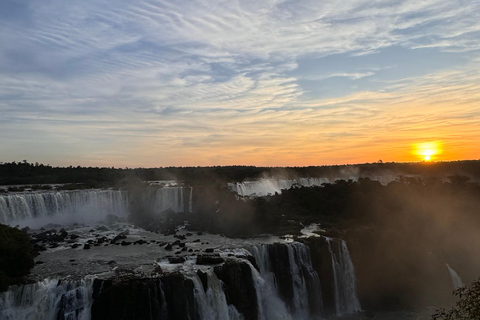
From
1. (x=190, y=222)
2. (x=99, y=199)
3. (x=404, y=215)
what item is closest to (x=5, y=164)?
(x=99, y=199)

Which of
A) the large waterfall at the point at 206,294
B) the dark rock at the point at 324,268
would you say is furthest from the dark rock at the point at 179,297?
the dark rock at the point at 324,268

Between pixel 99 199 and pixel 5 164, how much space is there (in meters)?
33.4

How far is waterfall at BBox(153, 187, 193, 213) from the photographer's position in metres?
44.8

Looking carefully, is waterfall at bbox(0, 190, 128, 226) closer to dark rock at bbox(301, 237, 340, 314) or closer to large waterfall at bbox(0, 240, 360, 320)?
large waterfall at bbox(0, 240, 360, 320)

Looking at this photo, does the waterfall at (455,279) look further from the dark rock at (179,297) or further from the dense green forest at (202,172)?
the dense green forest at (202,172)

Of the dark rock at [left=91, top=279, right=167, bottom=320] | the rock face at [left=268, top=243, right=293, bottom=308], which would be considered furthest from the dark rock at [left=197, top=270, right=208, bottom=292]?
the rock face at [left=268, top=243, right=293, bottom=308]

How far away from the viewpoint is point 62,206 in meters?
39.1

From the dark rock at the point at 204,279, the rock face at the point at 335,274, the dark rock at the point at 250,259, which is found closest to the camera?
the dark rock at the point at 204,279

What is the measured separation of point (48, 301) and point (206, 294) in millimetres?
7431

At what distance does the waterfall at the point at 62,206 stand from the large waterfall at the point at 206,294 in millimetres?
19399

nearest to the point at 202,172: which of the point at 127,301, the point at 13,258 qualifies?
the point at 13,258

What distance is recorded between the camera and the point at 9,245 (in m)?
20.5

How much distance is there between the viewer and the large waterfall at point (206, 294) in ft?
59.4

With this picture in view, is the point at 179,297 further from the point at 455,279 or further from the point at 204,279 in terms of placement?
the point at 455,279
